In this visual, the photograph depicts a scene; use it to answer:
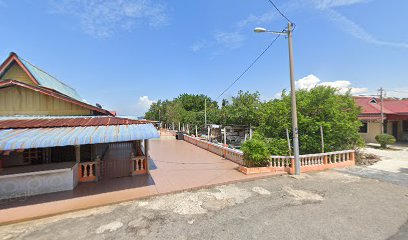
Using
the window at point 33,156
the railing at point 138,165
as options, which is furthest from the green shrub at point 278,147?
the window at point 33,156

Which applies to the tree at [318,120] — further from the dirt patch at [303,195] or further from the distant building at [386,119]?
the distant building at [386,119]

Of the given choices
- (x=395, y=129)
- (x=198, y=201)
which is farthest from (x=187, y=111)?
(x=198, y=201)

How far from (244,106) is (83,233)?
51.9ft

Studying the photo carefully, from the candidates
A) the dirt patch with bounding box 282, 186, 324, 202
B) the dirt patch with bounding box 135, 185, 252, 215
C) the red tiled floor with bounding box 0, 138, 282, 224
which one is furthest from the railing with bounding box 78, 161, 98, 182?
the dirt patch with bounding box 282, 186, 324, 202

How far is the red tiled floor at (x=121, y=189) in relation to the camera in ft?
18.1

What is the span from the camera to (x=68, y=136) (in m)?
6.34

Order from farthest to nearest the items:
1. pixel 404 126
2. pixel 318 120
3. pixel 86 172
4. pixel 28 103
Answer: pixel 404 126
pixel 318 120
pixel 28 103
pixel 86 172

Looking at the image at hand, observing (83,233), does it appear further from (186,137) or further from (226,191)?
(186,137)

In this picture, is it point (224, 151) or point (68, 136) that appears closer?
point (68, 136)

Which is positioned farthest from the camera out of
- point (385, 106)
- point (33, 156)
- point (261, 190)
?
point (385, 106)

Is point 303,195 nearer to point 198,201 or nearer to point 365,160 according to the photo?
point 198,201

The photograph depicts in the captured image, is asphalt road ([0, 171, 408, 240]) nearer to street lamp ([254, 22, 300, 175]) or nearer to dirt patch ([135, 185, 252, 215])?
dirt patch ([135, 185, 252, 215])

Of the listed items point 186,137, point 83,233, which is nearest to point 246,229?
point 83,233

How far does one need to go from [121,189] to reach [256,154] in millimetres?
5886
